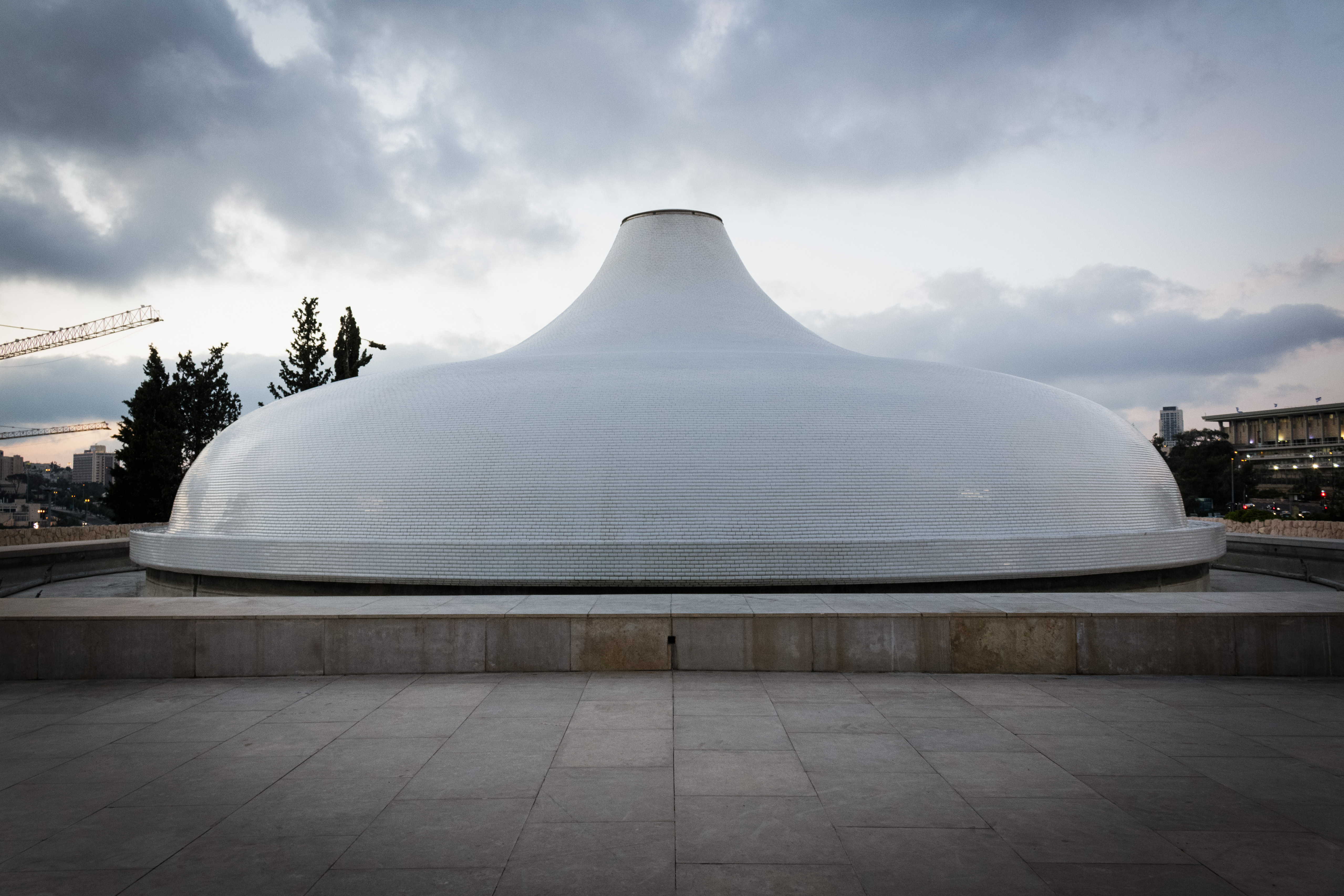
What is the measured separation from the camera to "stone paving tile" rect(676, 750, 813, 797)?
14.3 ft

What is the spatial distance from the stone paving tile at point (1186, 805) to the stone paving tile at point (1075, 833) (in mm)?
124

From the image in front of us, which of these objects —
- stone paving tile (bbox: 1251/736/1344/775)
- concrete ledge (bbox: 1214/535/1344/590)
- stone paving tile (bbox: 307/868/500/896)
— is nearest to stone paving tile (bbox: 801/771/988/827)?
stone paving tile (bbox: 307/868/500/896)

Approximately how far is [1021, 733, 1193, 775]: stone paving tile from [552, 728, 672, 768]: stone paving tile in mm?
Result: 2328

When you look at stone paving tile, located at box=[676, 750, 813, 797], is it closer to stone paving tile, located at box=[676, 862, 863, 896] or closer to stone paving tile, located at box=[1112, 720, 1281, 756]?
stone paving tile, located at box=[676, 862, 863, 896]

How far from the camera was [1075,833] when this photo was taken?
151 inches

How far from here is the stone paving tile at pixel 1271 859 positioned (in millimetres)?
3314

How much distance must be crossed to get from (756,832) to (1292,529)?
27.2 meters

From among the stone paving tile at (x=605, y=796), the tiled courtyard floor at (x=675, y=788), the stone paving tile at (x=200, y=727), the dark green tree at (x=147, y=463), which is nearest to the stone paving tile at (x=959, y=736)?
the tiled courtyard floor at (x=675, y=788)

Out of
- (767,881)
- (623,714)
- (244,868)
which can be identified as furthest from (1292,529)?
(244,868)

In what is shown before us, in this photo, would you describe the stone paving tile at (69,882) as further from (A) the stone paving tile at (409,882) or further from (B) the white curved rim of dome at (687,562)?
(B) the white curved rim of dome at (687,562)

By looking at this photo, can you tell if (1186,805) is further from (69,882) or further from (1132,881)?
(69,882)

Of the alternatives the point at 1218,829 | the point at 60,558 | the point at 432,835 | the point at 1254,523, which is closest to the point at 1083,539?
the point at 1218,829

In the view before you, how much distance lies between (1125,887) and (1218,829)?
94 centimetres

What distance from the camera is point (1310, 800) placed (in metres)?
4.23
